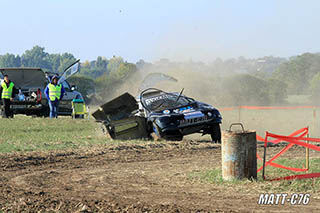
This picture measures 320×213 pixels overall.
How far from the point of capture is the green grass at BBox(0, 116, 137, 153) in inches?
551

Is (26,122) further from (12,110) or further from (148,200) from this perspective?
(148,200)

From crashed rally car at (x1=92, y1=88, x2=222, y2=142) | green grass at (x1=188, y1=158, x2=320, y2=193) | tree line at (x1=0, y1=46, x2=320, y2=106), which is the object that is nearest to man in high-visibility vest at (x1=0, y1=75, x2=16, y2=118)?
crashed rally car at (x1=92, y1=88, x2=222, y2=142)

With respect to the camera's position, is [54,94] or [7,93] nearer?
[54,94]

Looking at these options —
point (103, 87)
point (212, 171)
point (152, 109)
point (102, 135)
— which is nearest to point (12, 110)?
point (102, 135)

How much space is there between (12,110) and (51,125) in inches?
136

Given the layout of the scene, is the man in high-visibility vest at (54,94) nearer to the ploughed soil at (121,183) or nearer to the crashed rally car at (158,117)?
the crashed rally car at (158,117)

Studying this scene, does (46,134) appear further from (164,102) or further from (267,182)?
(267,182)

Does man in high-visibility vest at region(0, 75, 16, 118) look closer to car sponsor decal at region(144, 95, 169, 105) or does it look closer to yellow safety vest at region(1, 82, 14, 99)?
yellow safety vest at region(1, 82, 14, 99)

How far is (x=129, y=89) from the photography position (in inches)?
1730

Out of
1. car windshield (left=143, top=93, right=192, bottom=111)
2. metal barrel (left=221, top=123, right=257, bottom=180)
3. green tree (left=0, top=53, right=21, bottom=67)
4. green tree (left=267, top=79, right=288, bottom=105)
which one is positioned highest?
green tree (left=0, top=53, right=21, bottom=67)

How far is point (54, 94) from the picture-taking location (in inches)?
838

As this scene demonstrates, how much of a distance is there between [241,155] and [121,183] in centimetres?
204

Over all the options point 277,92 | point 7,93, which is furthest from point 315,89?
point 7,93

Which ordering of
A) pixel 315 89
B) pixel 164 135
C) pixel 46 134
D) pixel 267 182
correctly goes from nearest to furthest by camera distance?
1. pixel 267 182
2. pixel 164 135
3. pixel 46 134
4. pixel 315 89
